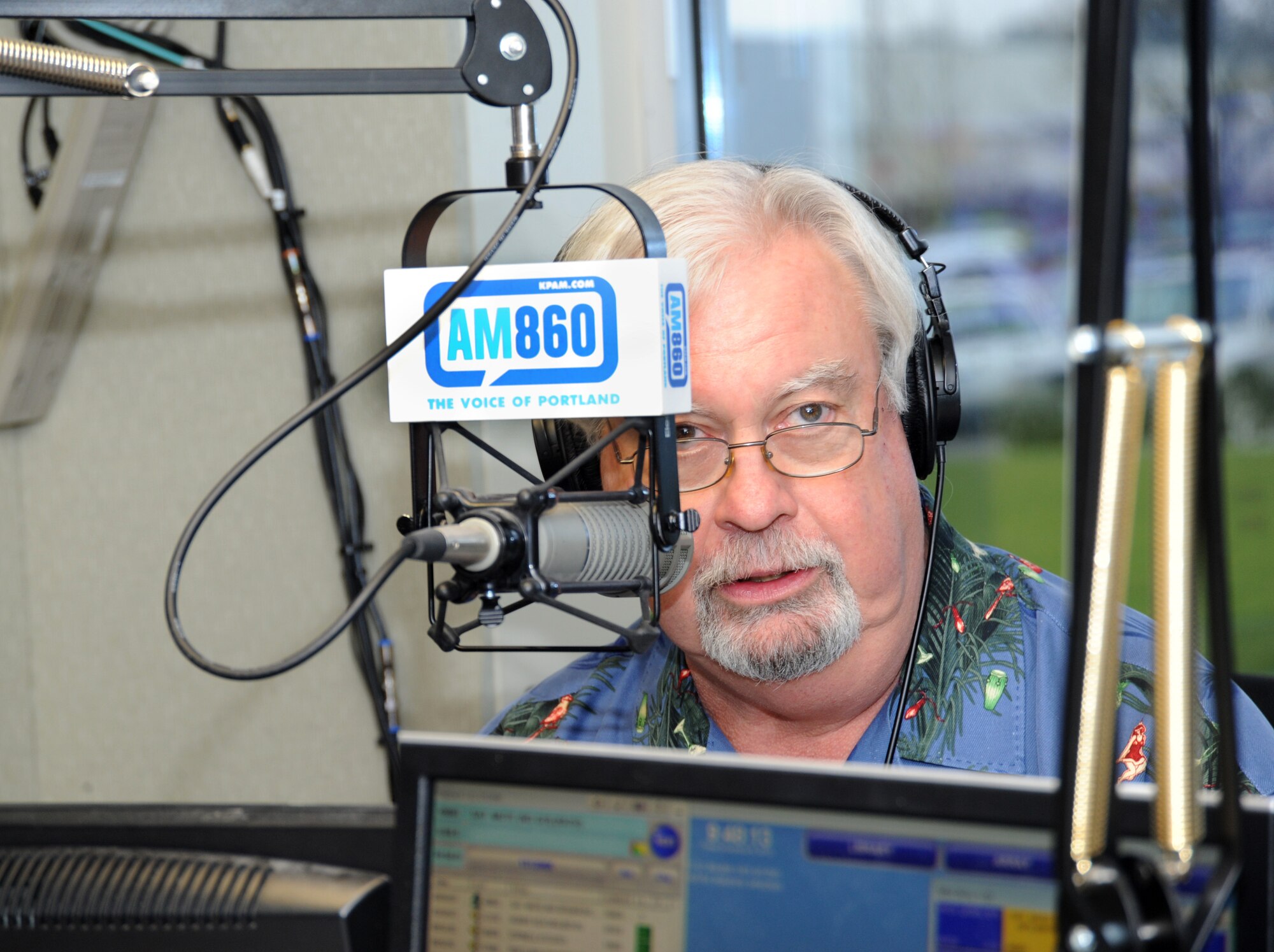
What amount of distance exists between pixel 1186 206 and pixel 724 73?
1.94 meters

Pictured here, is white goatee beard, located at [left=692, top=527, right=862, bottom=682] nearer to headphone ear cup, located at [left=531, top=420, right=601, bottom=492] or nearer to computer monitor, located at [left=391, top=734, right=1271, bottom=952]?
headphone ear cup, located at [left=531, top=420, right=601, bottom=492]

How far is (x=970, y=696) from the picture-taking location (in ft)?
3.67

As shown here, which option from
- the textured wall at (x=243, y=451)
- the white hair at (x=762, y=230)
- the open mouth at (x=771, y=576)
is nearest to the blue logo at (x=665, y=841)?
the open mouth at (x=771, y=576)

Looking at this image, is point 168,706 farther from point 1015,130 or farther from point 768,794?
point 768,794

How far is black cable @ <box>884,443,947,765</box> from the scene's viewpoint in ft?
3.69

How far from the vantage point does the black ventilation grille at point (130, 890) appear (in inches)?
25.7

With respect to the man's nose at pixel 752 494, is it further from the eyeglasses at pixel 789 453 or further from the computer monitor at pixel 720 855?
the computer monitor at pixel 720 855

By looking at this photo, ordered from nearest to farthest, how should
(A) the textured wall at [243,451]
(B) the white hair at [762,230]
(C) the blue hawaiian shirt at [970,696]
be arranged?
(C) the blue hawaiian shirt at [970,696]
(B) the white hair at [762,230]
(A) the textured wall at [243,451]

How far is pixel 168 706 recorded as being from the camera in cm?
219

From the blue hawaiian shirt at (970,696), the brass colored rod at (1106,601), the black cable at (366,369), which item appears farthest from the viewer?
the blue hawaiian shirt at (970,696)

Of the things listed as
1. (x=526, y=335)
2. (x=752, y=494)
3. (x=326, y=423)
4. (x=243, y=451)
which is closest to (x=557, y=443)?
(x=752, y=494)

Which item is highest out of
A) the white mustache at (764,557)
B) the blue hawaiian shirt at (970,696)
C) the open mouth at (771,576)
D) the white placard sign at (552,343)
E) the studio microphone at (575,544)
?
the white placard sign at (552,343)

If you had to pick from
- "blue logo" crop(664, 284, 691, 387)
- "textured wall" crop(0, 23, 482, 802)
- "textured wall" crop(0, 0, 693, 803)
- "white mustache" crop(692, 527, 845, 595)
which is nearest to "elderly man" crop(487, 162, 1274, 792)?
"white mustache" crop(692, 527, 845, 595)

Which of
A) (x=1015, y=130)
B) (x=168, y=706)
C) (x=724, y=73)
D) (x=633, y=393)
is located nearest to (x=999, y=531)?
(x=1015, y=130)
